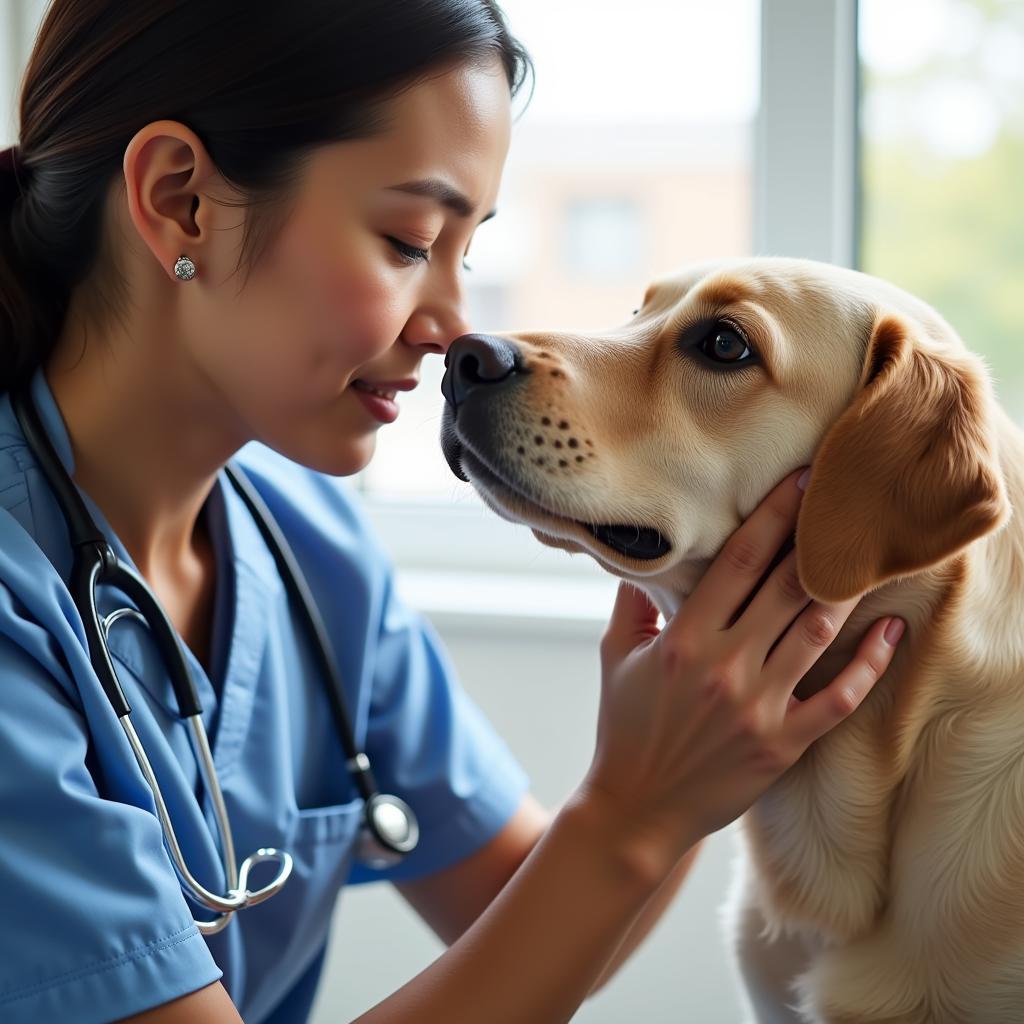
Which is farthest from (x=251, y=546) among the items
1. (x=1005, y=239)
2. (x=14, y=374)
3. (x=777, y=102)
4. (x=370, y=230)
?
(x=1005, y=239)

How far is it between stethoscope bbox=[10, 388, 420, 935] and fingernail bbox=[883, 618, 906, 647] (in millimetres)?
511

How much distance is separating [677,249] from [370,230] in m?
1.03

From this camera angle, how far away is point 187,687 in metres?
0.99

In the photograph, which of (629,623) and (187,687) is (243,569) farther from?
(629,623)

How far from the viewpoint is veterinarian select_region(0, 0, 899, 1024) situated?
84 cm

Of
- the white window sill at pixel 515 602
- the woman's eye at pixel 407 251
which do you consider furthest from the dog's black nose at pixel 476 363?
the white window sill at pixel 515 602

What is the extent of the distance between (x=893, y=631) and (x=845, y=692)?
7 cm

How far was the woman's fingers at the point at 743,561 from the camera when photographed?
2.93 feet

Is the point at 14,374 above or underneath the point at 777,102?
underneath

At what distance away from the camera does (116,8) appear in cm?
96

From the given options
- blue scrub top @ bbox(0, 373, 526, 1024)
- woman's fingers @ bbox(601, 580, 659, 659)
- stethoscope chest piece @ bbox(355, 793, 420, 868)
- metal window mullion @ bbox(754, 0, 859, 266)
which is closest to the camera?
blue scrub top @ bbox(0, 373, 526, 1024)

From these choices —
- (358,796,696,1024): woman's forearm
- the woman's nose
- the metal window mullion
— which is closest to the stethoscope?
(358,796,696,1024): woman's forearm

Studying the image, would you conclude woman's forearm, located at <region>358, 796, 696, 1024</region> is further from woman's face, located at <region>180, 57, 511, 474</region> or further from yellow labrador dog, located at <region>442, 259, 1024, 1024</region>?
woman's face, located at <region>180, 57, 511, 474</region>

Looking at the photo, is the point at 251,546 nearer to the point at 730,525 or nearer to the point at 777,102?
the point at 730,525
